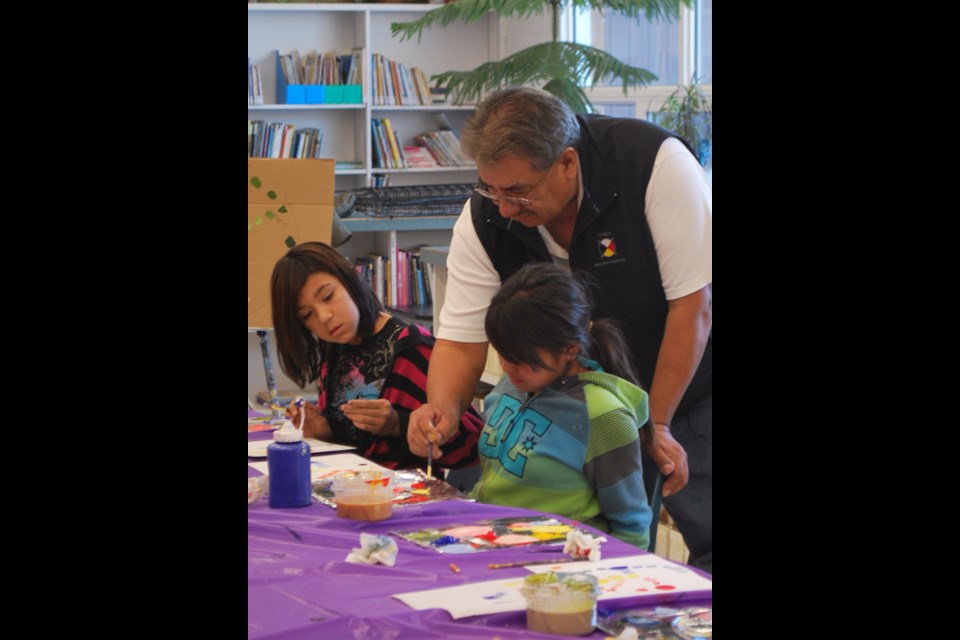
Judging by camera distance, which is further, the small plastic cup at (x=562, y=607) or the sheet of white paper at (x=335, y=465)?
the sheet of white paper at (x=335, y=465)

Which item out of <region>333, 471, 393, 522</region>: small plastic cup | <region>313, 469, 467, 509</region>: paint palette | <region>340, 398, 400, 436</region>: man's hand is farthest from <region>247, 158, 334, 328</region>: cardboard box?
<region>333, 471, 393, 522</region>: small plastic cup

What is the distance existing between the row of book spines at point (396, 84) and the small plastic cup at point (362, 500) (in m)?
4.59

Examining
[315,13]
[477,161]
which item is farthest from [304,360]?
[315,13]

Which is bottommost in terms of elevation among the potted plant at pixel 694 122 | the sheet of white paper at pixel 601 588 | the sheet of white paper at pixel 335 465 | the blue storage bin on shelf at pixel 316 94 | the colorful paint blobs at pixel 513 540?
the sheet of white paper at pixel 601 588

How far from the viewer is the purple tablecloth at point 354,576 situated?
126 cm

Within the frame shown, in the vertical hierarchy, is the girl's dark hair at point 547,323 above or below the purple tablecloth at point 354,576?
above

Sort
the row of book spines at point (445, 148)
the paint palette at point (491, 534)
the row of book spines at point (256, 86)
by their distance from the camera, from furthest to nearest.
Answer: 1. the row of book spines at point (445, 148)
2. the row of book spines at point (256, 86)
3. the paint palette at point (491, 534)

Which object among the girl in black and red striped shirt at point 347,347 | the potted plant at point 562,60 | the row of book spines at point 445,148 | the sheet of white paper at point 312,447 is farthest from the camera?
the row of book spines at point 445,148

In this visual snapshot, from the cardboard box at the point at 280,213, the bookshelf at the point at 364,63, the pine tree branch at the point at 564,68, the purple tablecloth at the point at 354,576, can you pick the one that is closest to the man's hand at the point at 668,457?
the purple tablecloth at the point at 354,576

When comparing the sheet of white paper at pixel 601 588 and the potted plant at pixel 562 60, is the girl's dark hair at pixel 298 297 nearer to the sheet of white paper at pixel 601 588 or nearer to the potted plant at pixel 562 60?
the sheet of white paper at pixel 601 588

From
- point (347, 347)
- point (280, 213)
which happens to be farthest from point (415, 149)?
point (347, 347)

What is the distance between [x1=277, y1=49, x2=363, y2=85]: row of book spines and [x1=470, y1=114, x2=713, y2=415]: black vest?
13.1ft
